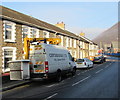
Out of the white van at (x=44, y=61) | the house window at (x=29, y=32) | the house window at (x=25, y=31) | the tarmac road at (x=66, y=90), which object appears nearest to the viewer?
the tarmac road at (x=66, y=90)

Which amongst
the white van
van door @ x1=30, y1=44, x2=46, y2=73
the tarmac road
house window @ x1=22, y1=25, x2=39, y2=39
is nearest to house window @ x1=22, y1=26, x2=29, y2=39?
house window @ x1=22, y1=25, x2=39, y2=39

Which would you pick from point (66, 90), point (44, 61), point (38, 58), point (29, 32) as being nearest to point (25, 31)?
point (29, 32)

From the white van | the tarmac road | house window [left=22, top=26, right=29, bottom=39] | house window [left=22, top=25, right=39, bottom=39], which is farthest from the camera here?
house window [left=22, top=25, right=39, bottom=39]

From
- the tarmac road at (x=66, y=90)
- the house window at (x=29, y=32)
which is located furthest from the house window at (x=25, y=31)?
the tarmac road at (x=66, y=90)

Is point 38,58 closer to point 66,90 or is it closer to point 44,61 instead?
point 44,61

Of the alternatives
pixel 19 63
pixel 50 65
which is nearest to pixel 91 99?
pixel 50 65

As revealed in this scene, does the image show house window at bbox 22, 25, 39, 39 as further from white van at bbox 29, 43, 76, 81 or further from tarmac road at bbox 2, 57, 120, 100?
tarmac road at bbox 2, 57, 120, 100

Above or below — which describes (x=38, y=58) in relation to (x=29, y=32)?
below

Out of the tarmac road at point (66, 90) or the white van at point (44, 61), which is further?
the white van at point (44, 61)

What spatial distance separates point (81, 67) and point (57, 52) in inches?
372

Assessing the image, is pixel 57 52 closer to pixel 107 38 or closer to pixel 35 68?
pixel 35 68

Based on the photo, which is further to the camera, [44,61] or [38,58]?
[38,58]

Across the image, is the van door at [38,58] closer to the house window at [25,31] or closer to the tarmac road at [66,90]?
the tarmac road at [66,90]

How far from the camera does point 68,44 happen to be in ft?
101
